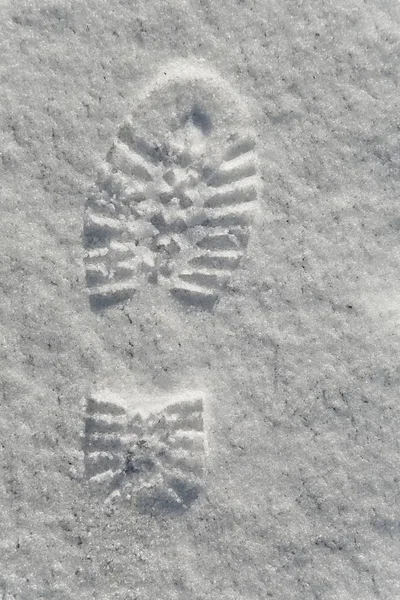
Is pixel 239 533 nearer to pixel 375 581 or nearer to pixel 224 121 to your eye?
pixel 375 581

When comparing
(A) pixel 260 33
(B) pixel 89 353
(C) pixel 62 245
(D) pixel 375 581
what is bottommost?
(D) pixel 375 581

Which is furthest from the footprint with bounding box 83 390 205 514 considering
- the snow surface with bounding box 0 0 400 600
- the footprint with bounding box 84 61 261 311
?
the footprint with bounding box 84 61 261 311

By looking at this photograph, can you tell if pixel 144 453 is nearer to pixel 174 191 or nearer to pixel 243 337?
pixel 243 337

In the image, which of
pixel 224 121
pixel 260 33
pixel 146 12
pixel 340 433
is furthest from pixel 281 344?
pixel 146 12

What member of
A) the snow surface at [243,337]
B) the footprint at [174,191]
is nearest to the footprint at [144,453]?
the snow surface at [243,337]

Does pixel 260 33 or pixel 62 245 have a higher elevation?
pixel 260 33

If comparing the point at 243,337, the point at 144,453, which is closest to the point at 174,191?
the point at 243,337
